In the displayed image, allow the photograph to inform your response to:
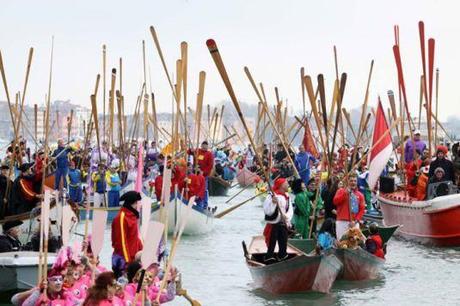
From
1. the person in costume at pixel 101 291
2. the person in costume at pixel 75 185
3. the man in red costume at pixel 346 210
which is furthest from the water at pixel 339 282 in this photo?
the person in costume at pixel 101 291

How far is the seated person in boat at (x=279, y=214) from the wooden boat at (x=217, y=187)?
2516 centimetres

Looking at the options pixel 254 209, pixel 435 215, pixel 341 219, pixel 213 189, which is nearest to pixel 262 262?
pixel 341 219

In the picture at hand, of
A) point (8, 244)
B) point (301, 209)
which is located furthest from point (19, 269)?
point (301, 209)

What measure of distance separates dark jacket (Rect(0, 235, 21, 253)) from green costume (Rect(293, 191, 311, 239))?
17.0 feet

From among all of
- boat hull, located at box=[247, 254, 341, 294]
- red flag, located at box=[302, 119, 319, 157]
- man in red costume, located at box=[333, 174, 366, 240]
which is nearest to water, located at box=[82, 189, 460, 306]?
boat hull, located at box=[247, 254, 341, 294]

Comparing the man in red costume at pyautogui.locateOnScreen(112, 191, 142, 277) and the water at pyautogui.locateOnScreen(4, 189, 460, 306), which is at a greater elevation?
the man in red costume at pyautogui.locateOnScreen(112, 191, 142, 277)

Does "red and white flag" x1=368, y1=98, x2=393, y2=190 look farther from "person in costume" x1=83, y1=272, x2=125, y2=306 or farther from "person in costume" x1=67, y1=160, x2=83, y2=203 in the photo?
"person in costume" x1=83, y1=272, x2=125, y2=306

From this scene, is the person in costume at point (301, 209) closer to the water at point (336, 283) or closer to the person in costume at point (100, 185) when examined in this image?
the water at point (336, 283)

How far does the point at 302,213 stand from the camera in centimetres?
1936

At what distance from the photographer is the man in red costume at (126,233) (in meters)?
13.3

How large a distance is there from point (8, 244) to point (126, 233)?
9.88 ft

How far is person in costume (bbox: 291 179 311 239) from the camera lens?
19.0 metres

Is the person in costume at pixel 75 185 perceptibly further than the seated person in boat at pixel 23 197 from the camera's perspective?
Yes

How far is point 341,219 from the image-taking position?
741 inches
